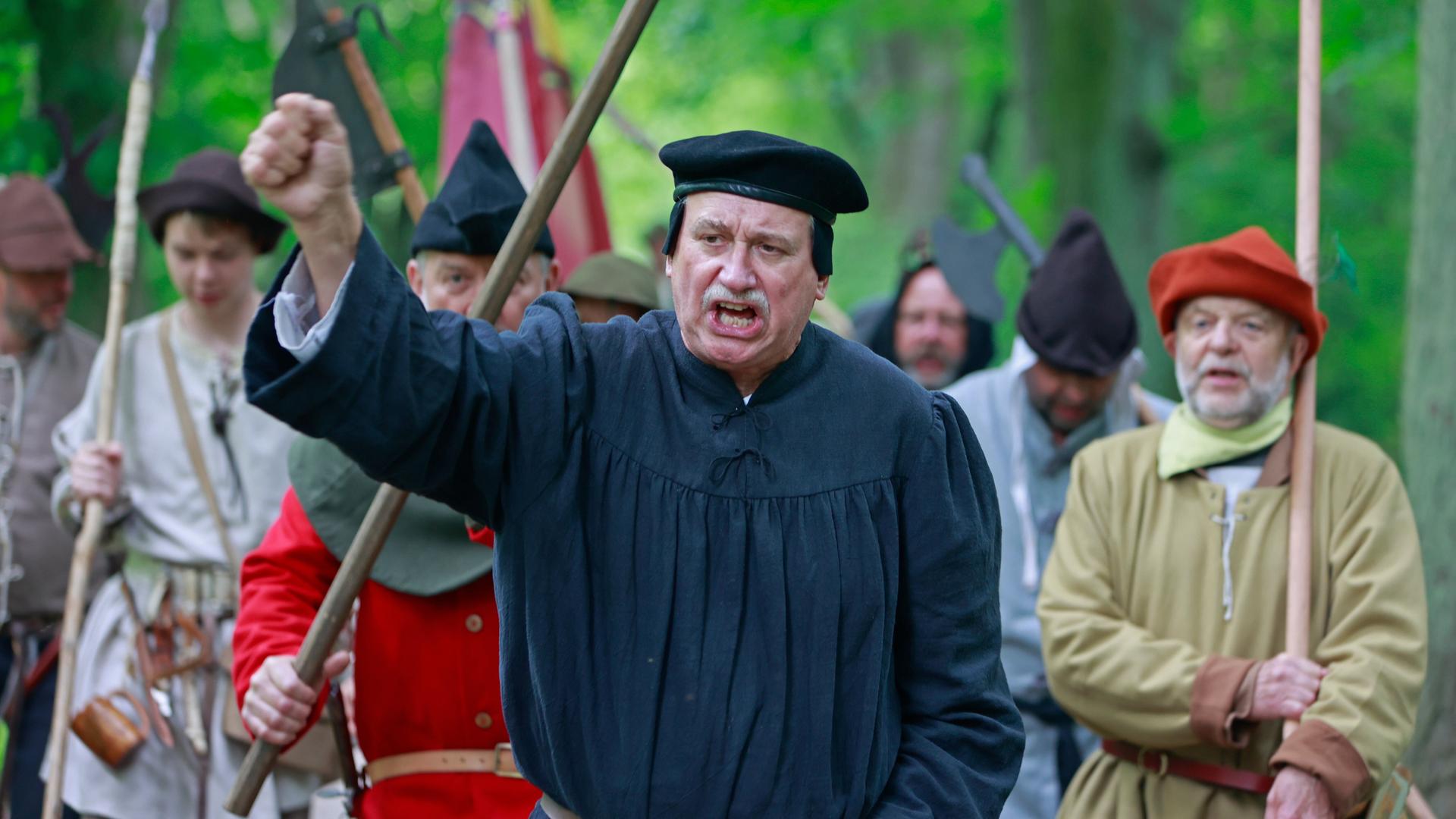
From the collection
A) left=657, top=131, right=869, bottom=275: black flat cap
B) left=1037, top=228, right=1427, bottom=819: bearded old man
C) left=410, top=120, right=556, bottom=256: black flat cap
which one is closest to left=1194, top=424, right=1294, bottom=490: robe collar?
left=1037, top=228, right=1427, bottom=819: bearded old man

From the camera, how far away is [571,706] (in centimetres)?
285

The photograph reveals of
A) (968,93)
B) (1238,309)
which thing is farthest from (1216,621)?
(968,93)

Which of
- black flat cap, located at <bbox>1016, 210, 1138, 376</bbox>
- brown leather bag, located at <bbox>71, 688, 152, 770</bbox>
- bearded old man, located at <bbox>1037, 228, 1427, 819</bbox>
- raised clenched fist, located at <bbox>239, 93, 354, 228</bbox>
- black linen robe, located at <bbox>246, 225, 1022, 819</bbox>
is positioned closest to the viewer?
raised clenched fist, located at <bbox>239, 93, 354, 228</bbox>

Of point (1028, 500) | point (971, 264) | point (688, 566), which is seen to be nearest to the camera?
point (688, 566)

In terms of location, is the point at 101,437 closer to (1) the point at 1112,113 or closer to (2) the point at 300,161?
(2) the point at 300,161

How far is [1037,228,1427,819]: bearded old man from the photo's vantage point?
426cm

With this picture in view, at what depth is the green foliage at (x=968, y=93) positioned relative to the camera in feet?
30.6

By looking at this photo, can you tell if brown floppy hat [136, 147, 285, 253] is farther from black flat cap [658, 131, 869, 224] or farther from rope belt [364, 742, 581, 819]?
black flat cap [658, 131, 869, 224]

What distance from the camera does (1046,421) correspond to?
5.84m

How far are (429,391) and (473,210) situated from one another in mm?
1734

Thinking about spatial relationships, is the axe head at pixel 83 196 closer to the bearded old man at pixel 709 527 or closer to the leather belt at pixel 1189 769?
the leather belt at pixel 1189 769

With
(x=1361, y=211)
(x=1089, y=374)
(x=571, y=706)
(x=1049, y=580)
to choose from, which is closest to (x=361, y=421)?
(x=571, y=706)

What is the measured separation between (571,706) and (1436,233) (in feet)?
13.1

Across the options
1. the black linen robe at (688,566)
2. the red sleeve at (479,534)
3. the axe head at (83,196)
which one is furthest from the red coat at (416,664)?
the axe head at (83,196)
